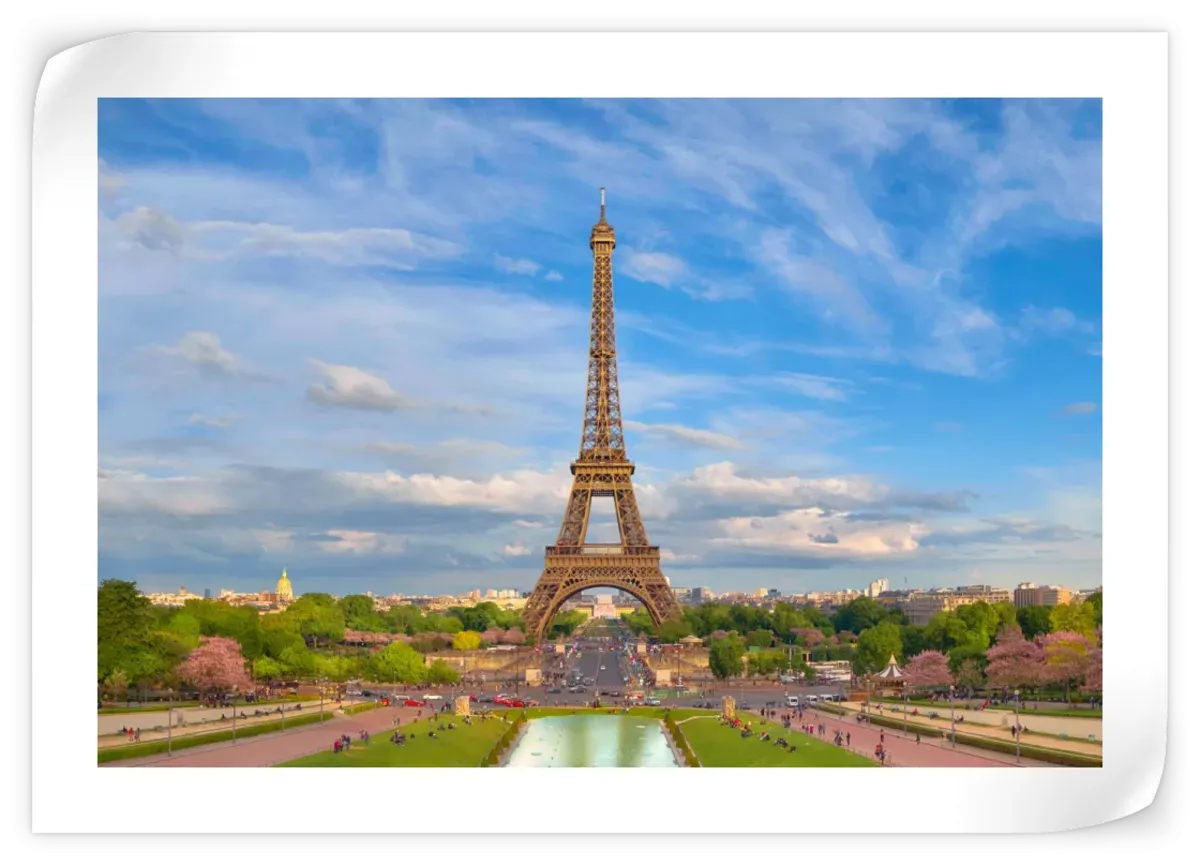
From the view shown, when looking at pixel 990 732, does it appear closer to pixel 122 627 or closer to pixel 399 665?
pixel 399 665

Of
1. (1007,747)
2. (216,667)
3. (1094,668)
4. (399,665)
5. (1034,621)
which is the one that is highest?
(1034,621)

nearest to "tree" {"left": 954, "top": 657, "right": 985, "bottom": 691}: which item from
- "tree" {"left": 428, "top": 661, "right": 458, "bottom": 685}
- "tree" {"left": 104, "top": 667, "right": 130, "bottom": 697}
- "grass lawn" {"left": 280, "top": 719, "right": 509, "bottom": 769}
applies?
"grass lawn" {"left": 280, "top": 719, "right": 509, "bottom": 769}

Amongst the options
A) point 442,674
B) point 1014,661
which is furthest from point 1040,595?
point 442,674

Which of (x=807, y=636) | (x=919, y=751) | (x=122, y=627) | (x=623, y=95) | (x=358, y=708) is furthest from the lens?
(x=807, y=636)

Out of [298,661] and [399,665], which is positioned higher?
[298,661]

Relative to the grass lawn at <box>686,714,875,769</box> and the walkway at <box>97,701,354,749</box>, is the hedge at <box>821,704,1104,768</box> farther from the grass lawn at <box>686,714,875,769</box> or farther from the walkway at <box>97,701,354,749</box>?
the walkway at <box>97,701,354,749</box>

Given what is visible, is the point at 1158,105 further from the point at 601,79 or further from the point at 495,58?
the point at 495,58

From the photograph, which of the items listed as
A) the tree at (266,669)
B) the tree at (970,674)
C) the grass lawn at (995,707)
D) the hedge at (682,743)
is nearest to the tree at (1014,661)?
the tree at (970,674)
